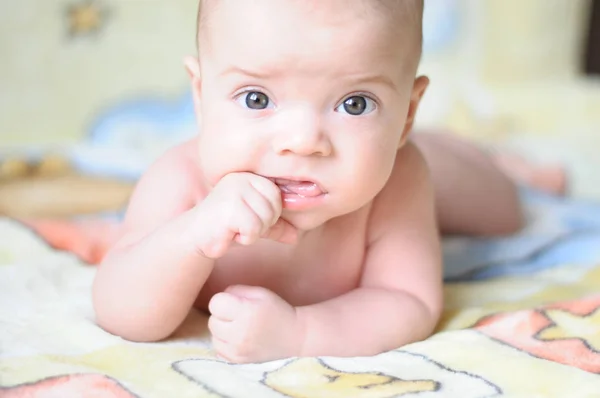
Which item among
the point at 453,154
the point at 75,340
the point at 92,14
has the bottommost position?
the point at 75,340

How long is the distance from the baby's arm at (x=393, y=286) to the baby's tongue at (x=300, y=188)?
0.12 metres

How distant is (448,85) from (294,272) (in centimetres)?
144

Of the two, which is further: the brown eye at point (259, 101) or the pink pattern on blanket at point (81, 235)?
the pink pattern on blanket at point (81, 235)

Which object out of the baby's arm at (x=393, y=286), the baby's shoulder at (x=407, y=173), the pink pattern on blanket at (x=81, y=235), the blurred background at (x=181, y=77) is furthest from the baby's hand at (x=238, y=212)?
the blurred background at (x=181, y=77)

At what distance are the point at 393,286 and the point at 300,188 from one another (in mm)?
190

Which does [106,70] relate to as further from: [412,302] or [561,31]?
[412,302]

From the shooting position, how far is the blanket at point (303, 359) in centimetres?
69

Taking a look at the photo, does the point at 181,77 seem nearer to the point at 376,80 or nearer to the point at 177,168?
the point at 177,168

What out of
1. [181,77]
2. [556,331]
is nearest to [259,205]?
[556,331]

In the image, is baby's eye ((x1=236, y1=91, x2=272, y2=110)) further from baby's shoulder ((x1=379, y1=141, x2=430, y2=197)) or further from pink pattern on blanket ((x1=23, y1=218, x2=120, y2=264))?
pink pattern on blanket ((x1=23, y1=218, x2=120, y2=264))

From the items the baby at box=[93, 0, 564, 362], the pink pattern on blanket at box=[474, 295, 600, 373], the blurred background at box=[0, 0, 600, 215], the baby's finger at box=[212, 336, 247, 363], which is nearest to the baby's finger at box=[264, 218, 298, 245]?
the baby at box=[93, 0, 564, 362]

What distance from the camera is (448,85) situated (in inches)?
87.0

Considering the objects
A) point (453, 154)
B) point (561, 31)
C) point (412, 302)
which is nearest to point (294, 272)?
point (412, 302)

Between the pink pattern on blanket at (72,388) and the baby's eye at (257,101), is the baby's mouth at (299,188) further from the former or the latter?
the pink pattern on blanket at (72,388)
